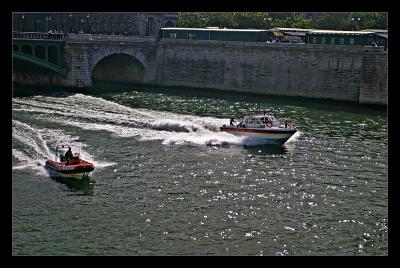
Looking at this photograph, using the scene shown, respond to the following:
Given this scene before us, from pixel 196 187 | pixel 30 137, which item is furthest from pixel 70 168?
pixel 30 137

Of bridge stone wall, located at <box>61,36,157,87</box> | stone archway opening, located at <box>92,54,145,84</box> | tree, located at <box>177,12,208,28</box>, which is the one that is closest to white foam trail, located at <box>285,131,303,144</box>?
bridge stone wall, located at <box>61,36,157,87</box>

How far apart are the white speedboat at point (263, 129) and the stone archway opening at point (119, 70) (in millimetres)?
36058

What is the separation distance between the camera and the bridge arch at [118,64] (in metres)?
80.6

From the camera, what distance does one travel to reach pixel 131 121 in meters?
55.6

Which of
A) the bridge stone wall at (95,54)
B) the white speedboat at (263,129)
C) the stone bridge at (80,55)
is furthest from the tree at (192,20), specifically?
the white speedboat at (263,129)

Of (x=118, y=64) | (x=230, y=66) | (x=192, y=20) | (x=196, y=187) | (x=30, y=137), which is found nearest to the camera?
(x=196, y=187)

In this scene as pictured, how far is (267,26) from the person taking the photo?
340 feet

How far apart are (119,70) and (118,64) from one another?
83cm

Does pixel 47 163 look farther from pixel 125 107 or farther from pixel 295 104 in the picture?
pixel 295 104

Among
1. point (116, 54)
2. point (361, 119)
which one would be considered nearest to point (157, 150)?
point (361, 119)

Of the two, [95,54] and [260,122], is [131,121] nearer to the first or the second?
[260,122]

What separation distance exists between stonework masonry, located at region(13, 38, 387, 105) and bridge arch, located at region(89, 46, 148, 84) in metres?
0.13

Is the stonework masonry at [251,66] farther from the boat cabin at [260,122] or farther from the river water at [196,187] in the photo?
the boat cabin at [260,122]

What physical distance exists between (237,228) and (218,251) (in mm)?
3032
